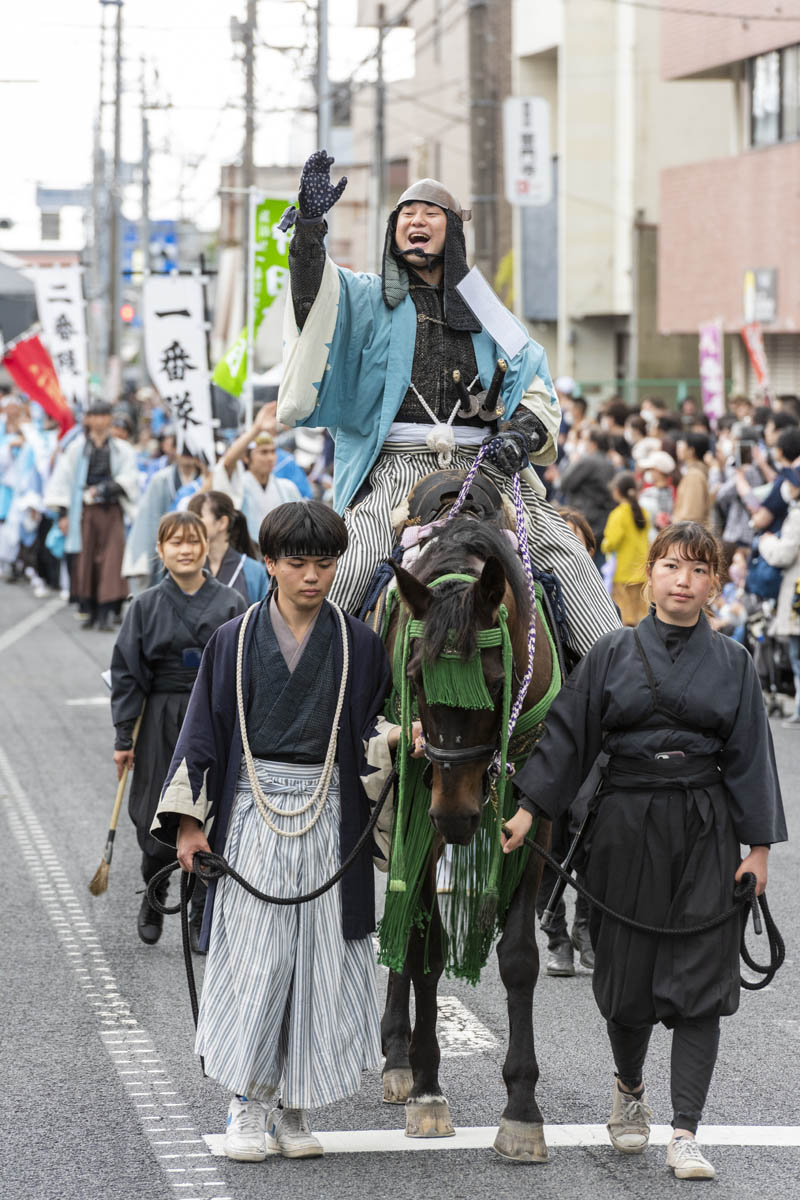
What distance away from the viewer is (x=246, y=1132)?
484 cm

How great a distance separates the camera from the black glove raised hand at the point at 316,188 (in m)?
5.20

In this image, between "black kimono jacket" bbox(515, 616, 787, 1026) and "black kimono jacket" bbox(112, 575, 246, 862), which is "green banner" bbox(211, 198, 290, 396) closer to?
"black kimono jacket" bbox(112, 575, 246, 862)

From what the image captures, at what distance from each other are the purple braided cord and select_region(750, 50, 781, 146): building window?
22237mm

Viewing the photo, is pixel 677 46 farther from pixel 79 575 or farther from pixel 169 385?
pixel 169 385

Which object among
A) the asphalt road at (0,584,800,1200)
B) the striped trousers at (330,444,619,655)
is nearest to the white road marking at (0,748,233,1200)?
the asphalt road at (0,584,800,1200)

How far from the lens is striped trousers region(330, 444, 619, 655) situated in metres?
5.64

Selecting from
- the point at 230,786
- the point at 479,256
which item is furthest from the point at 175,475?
the point at 479,256

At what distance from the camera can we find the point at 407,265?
598 cm

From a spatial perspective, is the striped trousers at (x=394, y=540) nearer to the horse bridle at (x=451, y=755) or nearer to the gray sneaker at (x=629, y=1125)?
the horse bridle at (x=451, y=755)

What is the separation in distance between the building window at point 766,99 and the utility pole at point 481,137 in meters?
4.04

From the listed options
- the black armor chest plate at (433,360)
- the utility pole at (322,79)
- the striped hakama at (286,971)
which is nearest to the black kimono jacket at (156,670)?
the black armor chest plate at (433,360)

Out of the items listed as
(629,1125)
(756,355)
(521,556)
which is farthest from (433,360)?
(756,355)

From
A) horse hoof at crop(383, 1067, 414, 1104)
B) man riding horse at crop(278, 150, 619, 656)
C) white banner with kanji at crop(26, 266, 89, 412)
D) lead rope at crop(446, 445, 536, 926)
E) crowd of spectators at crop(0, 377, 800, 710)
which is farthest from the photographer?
white banner with kanji at crop(26, 266, 89, 412)

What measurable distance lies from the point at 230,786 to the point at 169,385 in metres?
9.84
